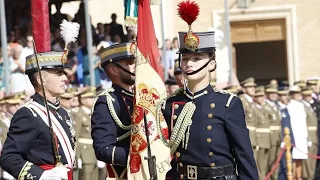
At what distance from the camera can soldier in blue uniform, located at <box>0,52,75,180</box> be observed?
733cm

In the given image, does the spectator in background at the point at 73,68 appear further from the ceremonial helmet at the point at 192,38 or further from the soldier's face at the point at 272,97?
the ceremonial helmet at the point at 192,38

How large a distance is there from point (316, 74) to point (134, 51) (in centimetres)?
1912

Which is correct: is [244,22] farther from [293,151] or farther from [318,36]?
[293,151]

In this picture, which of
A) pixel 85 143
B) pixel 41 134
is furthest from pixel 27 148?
pixel 85 143

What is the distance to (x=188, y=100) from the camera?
23.7 ft

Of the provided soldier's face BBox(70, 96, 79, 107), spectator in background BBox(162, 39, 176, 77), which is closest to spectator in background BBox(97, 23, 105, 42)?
spectator in background BBox(162, 39, 176, 77)

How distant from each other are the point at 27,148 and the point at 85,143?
7.68m

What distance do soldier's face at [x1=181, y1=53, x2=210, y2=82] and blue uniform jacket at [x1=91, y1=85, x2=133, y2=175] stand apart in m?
0.80

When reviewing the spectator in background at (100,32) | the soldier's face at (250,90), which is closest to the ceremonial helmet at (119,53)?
the spectator in background at (100,32)

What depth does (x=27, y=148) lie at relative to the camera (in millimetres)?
7418

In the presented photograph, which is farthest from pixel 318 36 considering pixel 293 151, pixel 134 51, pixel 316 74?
pixel 134 51

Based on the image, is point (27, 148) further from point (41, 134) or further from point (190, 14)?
point (190, 14)

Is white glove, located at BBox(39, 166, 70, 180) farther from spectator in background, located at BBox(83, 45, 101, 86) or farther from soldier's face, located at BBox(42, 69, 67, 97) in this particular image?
spectator in background, located at BBox(83, 45, 101, 86)

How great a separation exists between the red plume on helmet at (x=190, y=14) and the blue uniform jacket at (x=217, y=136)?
31 cm
